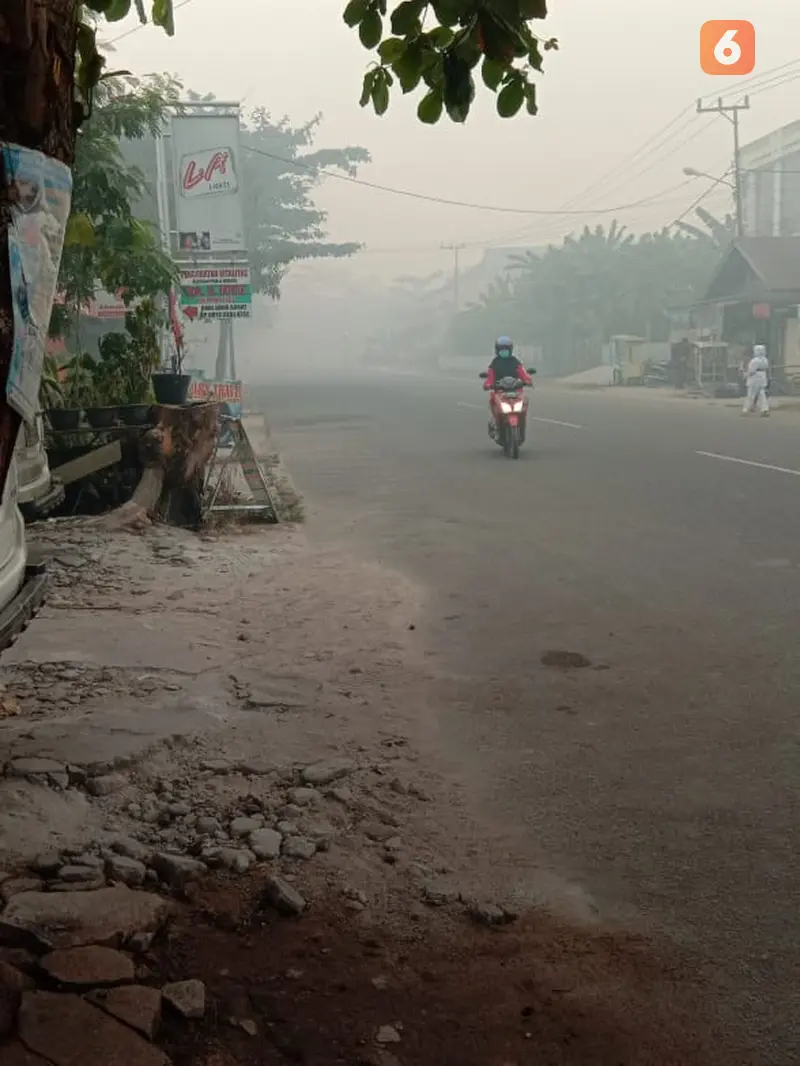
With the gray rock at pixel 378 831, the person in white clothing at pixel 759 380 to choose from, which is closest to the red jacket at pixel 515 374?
the person in white clothing at pixel 759 380

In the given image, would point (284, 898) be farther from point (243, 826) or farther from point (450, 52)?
point (450, 52)

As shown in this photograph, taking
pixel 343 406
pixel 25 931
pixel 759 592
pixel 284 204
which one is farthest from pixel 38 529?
pixel 284 204

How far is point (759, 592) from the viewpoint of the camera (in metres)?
6.52

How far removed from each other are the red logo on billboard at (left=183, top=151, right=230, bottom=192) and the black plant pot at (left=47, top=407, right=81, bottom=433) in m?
13.0

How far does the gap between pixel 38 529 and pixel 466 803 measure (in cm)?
507

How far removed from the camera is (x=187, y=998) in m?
2.42

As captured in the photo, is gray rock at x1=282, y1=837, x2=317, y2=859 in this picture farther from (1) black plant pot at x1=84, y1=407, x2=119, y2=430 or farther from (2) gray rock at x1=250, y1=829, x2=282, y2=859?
(1) black plant pot at x1=84, y1=407, x2=119, y2=430

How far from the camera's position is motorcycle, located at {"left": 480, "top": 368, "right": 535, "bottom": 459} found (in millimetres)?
14086

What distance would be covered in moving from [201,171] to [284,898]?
63.6 feet

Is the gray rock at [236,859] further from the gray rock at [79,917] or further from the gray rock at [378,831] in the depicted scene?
the gray rock at [378,831]

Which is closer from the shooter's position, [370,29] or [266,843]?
[370,29]

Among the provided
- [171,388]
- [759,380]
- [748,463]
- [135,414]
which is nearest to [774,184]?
[759,380]

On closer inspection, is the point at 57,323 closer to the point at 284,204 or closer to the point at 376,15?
the point at 376,15

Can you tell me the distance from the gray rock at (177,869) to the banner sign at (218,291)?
15585 millimetres
